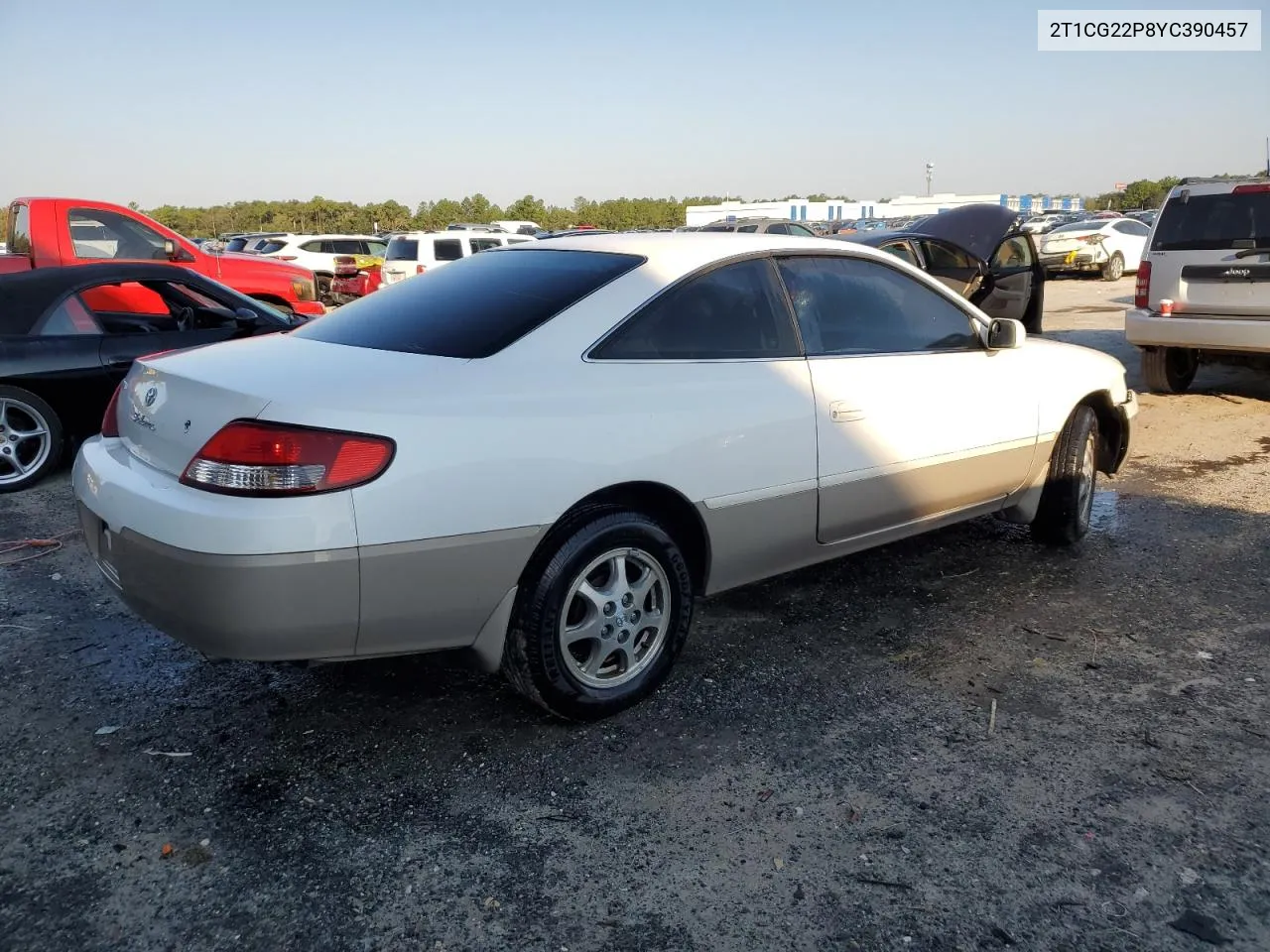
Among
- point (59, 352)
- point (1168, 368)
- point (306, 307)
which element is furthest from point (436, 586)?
point (1168, 368)

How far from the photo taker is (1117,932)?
2402mm

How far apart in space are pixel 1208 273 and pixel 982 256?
1.81m

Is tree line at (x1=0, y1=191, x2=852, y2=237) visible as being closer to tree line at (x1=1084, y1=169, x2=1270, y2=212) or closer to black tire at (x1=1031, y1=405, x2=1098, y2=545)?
tree line at (x1=1084, y1=169, x2=1270, y2=212)

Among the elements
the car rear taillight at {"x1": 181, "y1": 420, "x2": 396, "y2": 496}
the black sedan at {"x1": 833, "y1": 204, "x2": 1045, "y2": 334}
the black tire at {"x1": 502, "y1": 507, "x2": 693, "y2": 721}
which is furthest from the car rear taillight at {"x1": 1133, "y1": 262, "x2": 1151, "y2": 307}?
the car rear taillight at {"x1": 181, "y1": 420, "x2": 396, "y2": 496}

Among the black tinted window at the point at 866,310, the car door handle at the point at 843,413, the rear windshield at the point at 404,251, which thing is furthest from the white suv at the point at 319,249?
the car door handle at the point at 843,413

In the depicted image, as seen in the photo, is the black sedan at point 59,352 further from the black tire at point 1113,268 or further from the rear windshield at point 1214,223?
the black tire at point 1113,268

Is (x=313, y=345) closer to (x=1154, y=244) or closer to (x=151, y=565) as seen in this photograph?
(x=151, y=565)

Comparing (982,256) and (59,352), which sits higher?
(982,256)

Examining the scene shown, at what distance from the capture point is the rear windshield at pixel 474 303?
3.34 metres

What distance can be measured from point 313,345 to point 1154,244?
24.9ft

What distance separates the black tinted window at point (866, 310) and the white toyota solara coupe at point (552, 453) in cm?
1

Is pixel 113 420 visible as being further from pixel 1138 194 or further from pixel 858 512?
pixel 1138 194

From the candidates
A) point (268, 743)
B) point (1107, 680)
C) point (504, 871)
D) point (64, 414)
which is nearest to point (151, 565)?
point (268, 743)

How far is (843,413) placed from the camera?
12.7 feet
